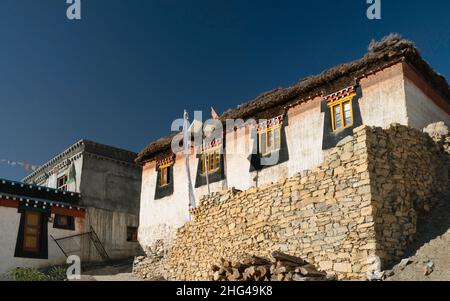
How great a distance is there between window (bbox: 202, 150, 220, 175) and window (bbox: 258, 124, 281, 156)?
84.7 inches

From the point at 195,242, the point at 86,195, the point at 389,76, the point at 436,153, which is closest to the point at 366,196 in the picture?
the point at 436,153

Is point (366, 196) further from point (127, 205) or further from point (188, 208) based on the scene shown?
point (127, 205)

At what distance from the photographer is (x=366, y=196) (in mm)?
10812

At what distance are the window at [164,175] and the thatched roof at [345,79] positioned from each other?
392cm

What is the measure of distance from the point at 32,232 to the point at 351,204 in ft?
49.3

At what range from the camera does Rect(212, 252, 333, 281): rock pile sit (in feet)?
33.9

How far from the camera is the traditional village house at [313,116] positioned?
540 inches

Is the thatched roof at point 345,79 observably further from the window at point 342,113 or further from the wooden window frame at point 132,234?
the wooden window frame at point 132,234

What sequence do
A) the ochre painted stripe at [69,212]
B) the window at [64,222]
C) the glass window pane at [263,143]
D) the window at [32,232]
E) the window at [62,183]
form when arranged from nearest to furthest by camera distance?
the glass window pane at [263,143] < the window at [32,232] < the window at [64,222] < the ochre painted stripe at [69,212] < the window at [62,183]

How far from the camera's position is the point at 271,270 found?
1053cm

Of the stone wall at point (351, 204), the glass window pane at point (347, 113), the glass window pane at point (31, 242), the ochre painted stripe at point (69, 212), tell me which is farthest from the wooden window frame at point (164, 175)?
the glass window pane at point (347, 113)

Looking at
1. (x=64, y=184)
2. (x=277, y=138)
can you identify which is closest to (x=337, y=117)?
(x=277, y=138)

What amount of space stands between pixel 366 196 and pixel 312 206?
147 centimetres

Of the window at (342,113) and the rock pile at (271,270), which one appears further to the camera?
the window at (342,113)
